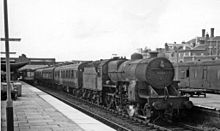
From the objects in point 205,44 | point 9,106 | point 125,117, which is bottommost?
point 125,117

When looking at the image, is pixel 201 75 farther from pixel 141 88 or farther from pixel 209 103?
pixel 141 88

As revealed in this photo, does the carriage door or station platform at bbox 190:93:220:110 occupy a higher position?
the carriage door

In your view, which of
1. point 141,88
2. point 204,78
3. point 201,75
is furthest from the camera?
point 201,75

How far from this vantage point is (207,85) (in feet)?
85.9

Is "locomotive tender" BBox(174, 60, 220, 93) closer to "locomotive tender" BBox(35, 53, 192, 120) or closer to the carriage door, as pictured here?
the carriage door

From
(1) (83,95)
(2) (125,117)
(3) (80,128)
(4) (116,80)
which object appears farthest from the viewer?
(1) (83,95)

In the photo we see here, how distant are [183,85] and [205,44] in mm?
58681

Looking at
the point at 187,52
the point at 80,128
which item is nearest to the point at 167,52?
the point at 187,52

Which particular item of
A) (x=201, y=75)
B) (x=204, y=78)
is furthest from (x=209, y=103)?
(x=201, y=75)

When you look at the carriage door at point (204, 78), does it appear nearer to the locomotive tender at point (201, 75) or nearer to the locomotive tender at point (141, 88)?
the locomotive tender at point (201, 75)

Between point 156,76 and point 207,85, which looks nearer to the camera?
point 156,76

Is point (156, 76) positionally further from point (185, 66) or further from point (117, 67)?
point (185, 66)

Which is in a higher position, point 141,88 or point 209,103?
point 141,88

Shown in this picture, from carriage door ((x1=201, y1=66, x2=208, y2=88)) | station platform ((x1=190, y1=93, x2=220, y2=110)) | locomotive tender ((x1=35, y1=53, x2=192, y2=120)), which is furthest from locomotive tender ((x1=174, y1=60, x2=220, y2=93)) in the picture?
locomotive tender ((x1=35, y1=53, x2=192, y2=120))
